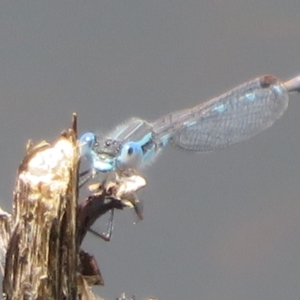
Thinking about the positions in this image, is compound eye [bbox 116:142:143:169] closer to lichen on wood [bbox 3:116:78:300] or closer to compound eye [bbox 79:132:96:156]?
compound eye [bbox 79:132:96:156]

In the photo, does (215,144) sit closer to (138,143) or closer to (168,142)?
(168,142)

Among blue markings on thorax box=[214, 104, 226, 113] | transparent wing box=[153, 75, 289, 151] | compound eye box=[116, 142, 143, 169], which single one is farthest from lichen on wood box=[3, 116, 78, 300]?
blue markings on thorax box=[214, 104, 226, 113]

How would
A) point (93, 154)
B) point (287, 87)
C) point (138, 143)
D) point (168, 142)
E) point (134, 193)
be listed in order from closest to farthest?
1. point (134, 193)
2. point (93, 154)
3. point (138, 143)
4. point (168, 142)
5. point (287, 87)

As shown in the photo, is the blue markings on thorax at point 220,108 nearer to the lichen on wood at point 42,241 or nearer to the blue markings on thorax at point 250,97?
the blue markings on thorax at point 250,97

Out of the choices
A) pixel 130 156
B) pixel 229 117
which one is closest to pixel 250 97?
pixel 229 117

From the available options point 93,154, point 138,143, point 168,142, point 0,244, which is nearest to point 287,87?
point 168,142

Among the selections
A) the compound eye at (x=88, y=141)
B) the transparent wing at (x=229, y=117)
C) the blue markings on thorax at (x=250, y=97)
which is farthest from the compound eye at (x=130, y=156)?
the blue markings on thorax at (x=250, y=97)
